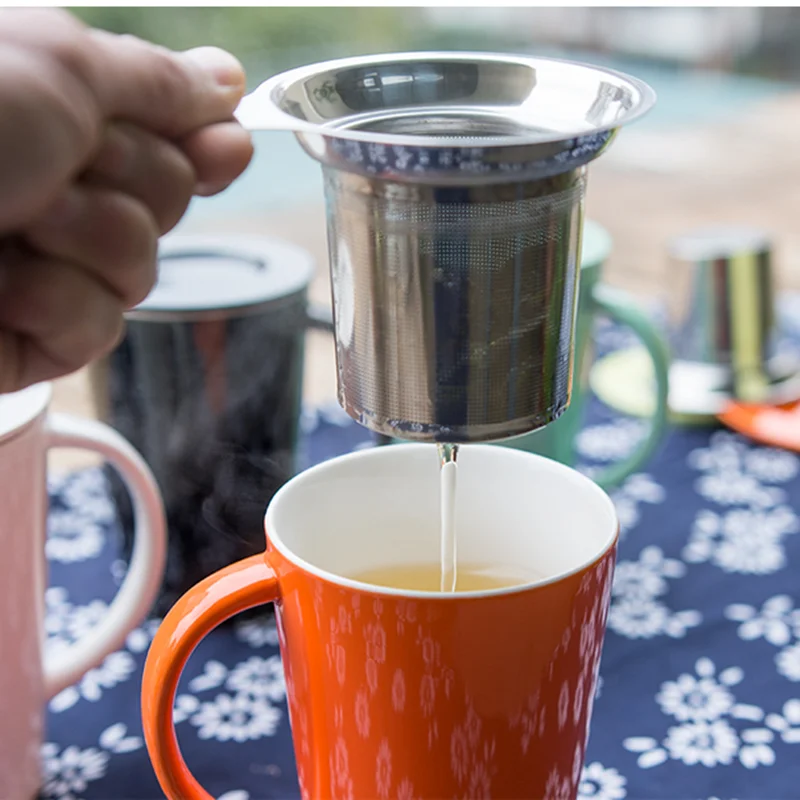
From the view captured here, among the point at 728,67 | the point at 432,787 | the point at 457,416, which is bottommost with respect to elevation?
the point at 728,67

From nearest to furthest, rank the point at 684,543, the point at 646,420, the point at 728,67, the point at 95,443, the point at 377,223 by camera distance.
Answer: the point at 377,223 → the point at 95,443 → the point at 684,543 → the point at 646,420 → the point at 728,67

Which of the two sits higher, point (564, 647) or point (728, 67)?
point (564, 647)

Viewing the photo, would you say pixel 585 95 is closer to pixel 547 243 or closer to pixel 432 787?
pixel 547 243

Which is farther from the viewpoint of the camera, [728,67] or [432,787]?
[728,67]

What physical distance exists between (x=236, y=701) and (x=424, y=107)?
276mm

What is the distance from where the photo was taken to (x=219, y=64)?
325mm

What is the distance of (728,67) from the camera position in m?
2.64

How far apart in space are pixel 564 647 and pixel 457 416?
9cm

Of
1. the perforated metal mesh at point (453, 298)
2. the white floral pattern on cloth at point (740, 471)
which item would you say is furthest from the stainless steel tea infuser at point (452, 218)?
the white floral pattern on cloth at point (740, 471)

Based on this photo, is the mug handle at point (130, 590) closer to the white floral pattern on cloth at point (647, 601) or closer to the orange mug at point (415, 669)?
the orange mug at point (415, 669)

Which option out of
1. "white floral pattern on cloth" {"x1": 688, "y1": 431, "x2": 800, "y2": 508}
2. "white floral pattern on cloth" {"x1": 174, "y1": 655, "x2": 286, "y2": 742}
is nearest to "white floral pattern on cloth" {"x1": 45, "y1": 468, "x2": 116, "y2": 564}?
"white floral pattern on cloth" {"x1": 174, "y1": 655, "x2": 286, "y2": 742}

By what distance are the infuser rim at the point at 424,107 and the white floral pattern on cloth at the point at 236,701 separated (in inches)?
10.5

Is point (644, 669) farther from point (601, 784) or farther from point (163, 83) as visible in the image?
point (163, 83)

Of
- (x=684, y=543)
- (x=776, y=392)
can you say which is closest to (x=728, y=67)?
(x=776, y=392)
